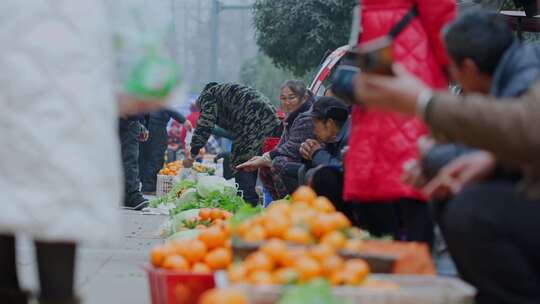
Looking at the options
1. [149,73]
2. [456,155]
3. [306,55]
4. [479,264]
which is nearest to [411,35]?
[456,155]

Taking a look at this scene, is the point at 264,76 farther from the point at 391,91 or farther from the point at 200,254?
the point at 391,91

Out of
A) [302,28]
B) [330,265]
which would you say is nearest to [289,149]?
[330,265]

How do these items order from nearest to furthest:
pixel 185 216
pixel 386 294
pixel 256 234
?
pixel 386 294
pixel 256 234
pixel 185 216

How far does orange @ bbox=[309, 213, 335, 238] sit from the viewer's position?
12.0 ft

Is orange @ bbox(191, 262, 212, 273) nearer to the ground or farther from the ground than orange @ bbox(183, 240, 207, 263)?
nearer to the ground

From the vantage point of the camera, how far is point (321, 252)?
10.9 feet

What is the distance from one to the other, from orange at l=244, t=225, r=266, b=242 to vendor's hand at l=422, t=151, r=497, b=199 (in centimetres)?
68

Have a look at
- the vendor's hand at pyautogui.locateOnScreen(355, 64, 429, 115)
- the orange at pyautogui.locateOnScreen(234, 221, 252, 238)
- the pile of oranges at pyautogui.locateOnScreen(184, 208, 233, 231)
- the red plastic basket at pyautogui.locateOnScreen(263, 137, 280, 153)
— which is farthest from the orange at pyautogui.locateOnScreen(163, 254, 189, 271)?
the red plastic basket at pyautogui.locateOnScreen(263, 137, 280, 153)

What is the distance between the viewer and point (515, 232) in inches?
129

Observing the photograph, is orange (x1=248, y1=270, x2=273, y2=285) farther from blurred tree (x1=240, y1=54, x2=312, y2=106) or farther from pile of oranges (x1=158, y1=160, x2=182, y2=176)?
blurred tree (x1=240, y1=54, x2=312, y2=106)

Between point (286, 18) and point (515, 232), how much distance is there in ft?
63.8

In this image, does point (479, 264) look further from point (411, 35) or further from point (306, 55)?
point (306, 55)

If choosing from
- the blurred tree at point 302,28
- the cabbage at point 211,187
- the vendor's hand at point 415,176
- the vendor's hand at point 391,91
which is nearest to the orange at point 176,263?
the vendor's hand at point 415,176

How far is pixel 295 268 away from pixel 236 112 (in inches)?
288
